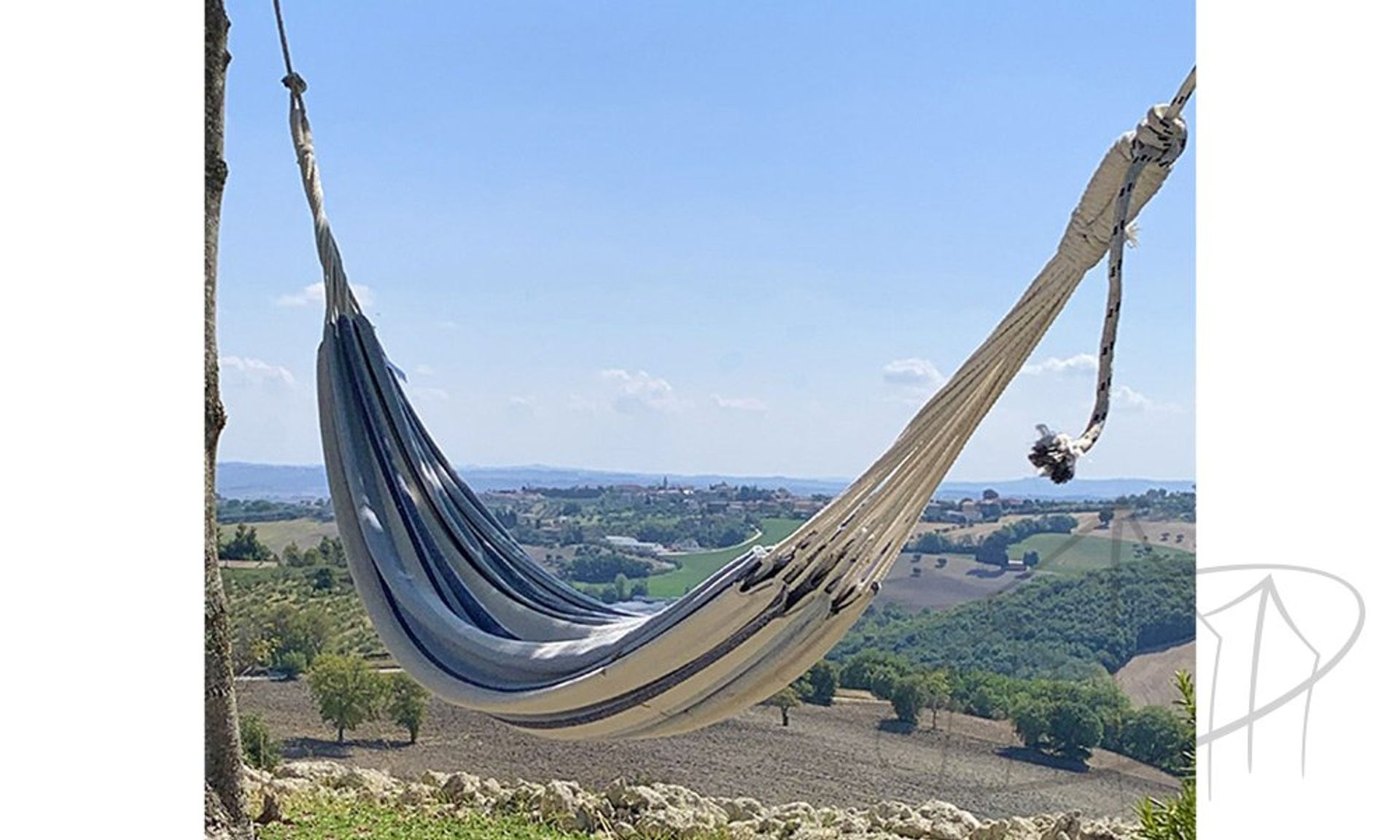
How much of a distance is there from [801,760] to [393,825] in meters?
0.86

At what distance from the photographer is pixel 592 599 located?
1.86m

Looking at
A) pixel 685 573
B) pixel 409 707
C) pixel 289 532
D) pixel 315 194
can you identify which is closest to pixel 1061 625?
pixel 685 573

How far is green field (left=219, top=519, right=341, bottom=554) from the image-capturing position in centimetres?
341

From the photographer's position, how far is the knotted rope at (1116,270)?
1298 mm

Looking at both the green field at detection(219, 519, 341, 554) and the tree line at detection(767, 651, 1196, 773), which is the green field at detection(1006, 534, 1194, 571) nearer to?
the tree line at detection(767, 651, 1196, 773)

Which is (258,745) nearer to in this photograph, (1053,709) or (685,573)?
(685,573)

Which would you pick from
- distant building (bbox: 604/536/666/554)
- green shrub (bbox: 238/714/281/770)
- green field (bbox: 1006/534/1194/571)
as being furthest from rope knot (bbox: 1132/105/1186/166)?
green shrub (bbox: 238/714/281/770)

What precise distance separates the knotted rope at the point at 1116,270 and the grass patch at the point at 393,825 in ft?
5.33

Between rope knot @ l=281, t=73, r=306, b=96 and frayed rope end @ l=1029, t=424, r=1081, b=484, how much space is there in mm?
1300

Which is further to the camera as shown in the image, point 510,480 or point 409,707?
point 510,480

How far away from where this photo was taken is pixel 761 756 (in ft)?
9.30

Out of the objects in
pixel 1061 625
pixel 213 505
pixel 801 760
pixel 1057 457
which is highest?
pixel 1057 457
